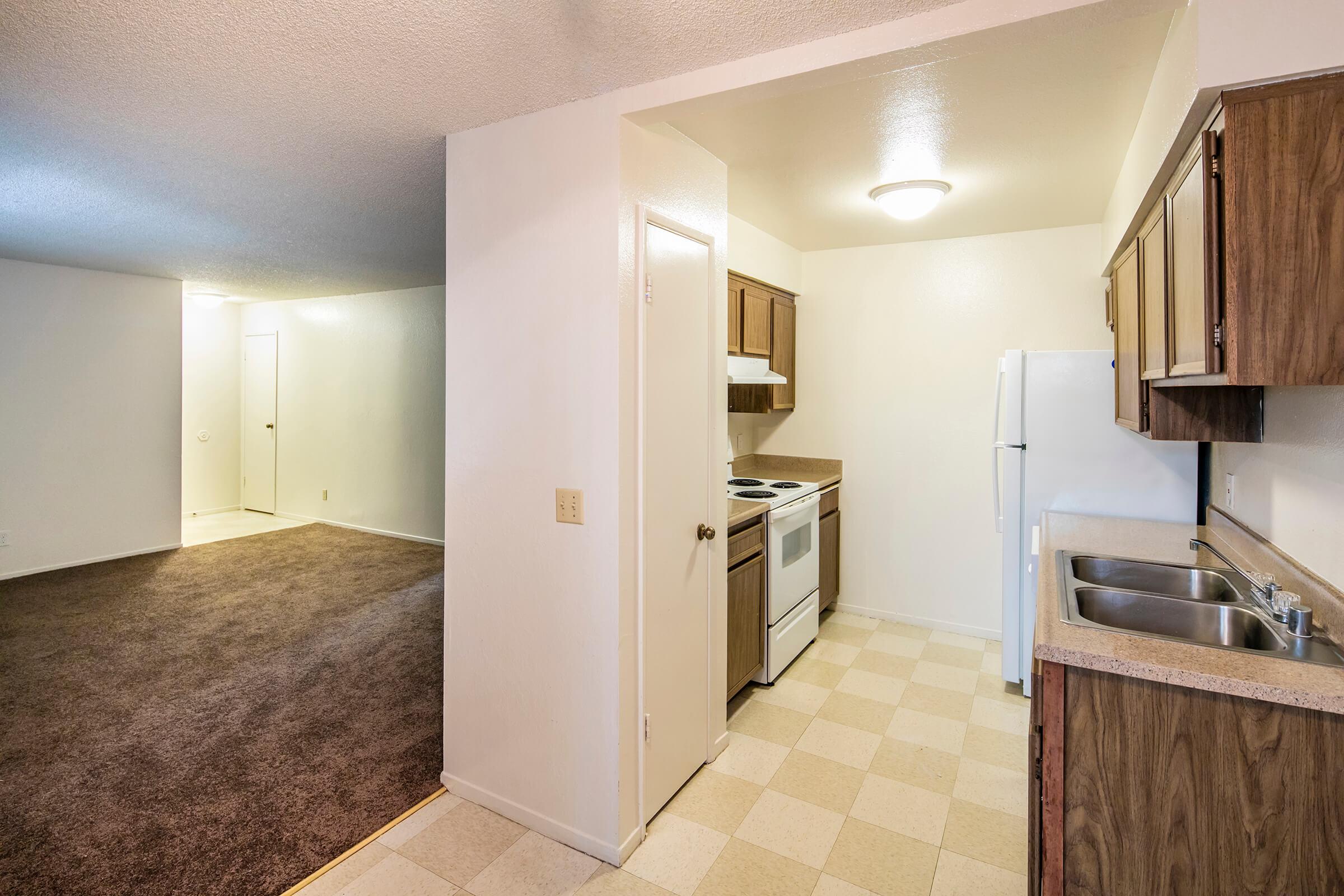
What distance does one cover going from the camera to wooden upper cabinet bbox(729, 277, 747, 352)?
11.6 feet

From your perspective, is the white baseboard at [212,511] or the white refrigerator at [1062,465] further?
the white baseboard at [212,511]

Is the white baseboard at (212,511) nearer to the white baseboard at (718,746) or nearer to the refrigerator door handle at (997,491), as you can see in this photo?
the white baseboard at (718,746)

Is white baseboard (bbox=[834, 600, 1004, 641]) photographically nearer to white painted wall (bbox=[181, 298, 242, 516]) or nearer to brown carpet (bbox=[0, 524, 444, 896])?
brown carpet (bbox=[0, 524, 444, 896])

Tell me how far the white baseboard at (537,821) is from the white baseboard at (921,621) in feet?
8.75

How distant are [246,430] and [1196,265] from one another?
8.50m

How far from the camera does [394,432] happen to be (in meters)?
6.44

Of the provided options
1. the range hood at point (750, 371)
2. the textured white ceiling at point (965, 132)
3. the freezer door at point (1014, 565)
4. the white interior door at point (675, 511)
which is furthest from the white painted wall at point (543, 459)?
the freezer door at point (1014, 565)

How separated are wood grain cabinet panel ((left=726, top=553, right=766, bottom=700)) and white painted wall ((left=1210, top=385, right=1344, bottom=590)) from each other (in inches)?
70.4

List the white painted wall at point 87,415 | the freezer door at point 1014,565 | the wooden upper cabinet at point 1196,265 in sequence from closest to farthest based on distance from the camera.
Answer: the wooden upper cabinet at point 1196,265, the freezer door at point 1014,565, the white painted wall at point 87,415

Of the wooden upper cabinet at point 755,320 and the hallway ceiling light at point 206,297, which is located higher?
the hallway ceiling light at point 206,297

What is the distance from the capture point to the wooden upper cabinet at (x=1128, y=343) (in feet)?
8.04

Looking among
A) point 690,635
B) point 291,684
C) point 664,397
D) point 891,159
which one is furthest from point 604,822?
point 891,159

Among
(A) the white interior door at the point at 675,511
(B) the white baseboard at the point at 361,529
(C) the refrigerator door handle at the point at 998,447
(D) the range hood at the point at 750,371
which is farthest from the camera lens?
(B) the white baseboard at the point at 361,529

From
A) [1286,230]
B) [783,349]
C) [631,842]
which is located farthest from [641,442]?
[783,349]
